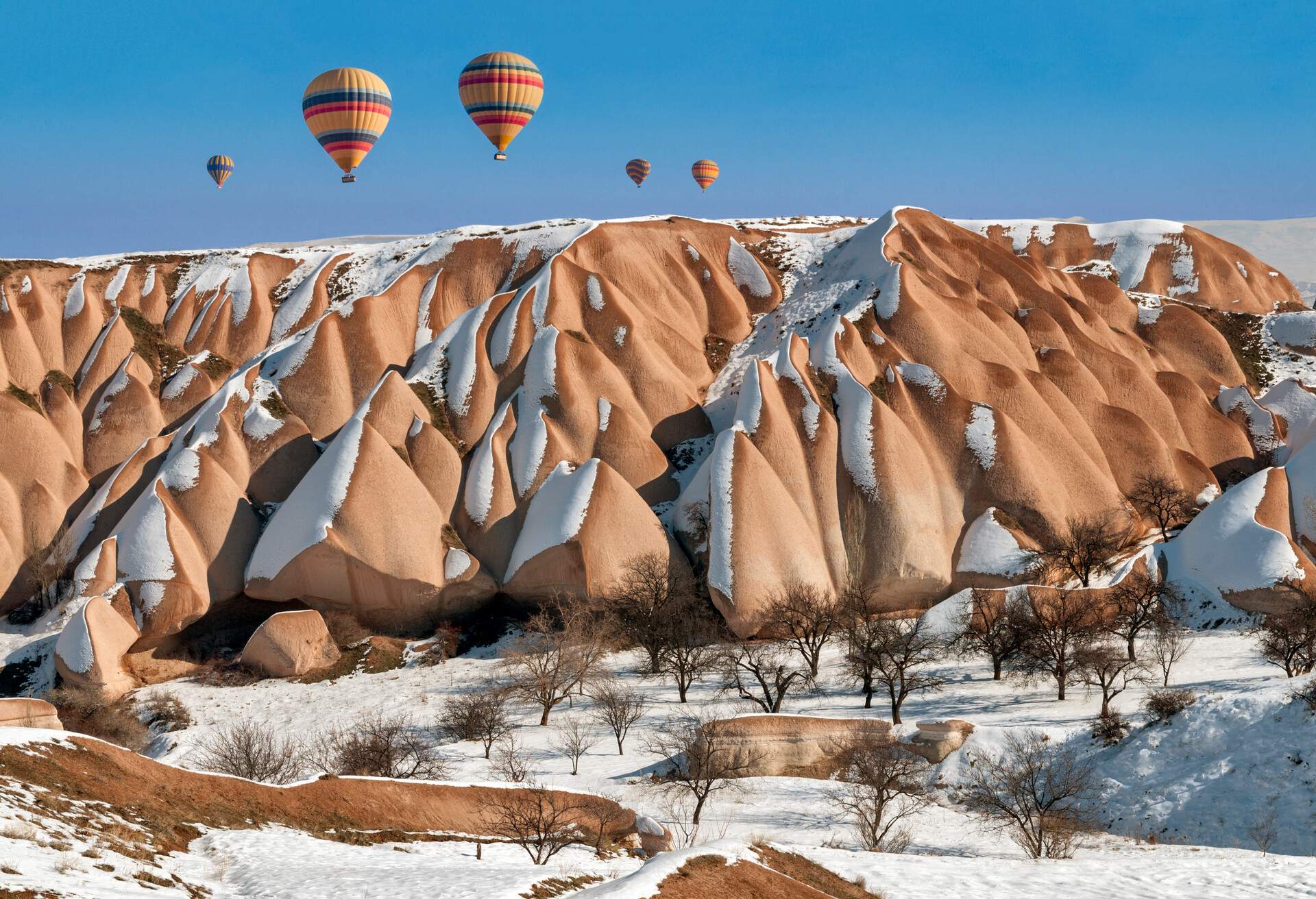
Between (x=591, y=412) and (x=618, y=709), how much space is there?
67.8 feet

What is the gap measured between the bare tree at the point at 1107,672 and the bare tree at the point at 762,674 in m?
9.08

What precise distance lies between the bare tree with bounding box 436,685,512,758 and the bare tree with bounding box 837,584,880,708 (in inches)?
472

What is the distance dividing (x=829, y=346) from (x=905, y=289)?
6240mm

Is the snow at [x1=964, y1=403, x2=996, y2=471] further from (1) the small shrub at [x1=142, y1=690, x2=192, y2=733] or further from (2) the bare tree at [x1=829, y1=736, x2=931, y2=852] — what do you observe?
(1) the small shrub at [x1=142, y1=690, x2=192, y2=733]

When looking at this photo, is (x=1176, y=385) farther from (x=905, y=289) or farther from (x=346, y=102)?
(x=346, y=102)

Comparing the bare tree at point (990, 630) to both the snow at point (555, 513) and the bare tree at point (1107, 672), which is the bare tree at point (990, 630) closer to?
the bare tree at point (1107, 672)

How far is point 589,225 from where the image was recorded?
6975cm

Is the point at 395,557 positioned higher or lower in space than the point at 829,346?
lower

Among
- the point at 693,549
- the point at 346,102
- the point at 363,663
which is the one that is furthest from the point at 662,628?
the point at 346,102

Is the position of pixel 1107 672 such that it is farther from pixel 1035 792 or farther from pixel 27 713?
pixel 27 713

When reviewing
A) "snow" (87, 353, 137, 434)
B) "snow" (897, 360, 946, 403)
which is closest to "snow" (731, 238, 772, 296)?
"snow" (897, 360, 946, 403)

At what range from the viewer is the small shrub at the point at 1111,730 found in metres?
33.8

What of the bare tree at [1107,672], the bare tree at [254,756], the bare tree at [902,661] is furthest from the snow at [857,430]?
the bare tree at [254,756]

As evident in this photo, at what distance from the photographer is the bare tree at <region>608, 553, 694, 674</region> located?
44969 mm
